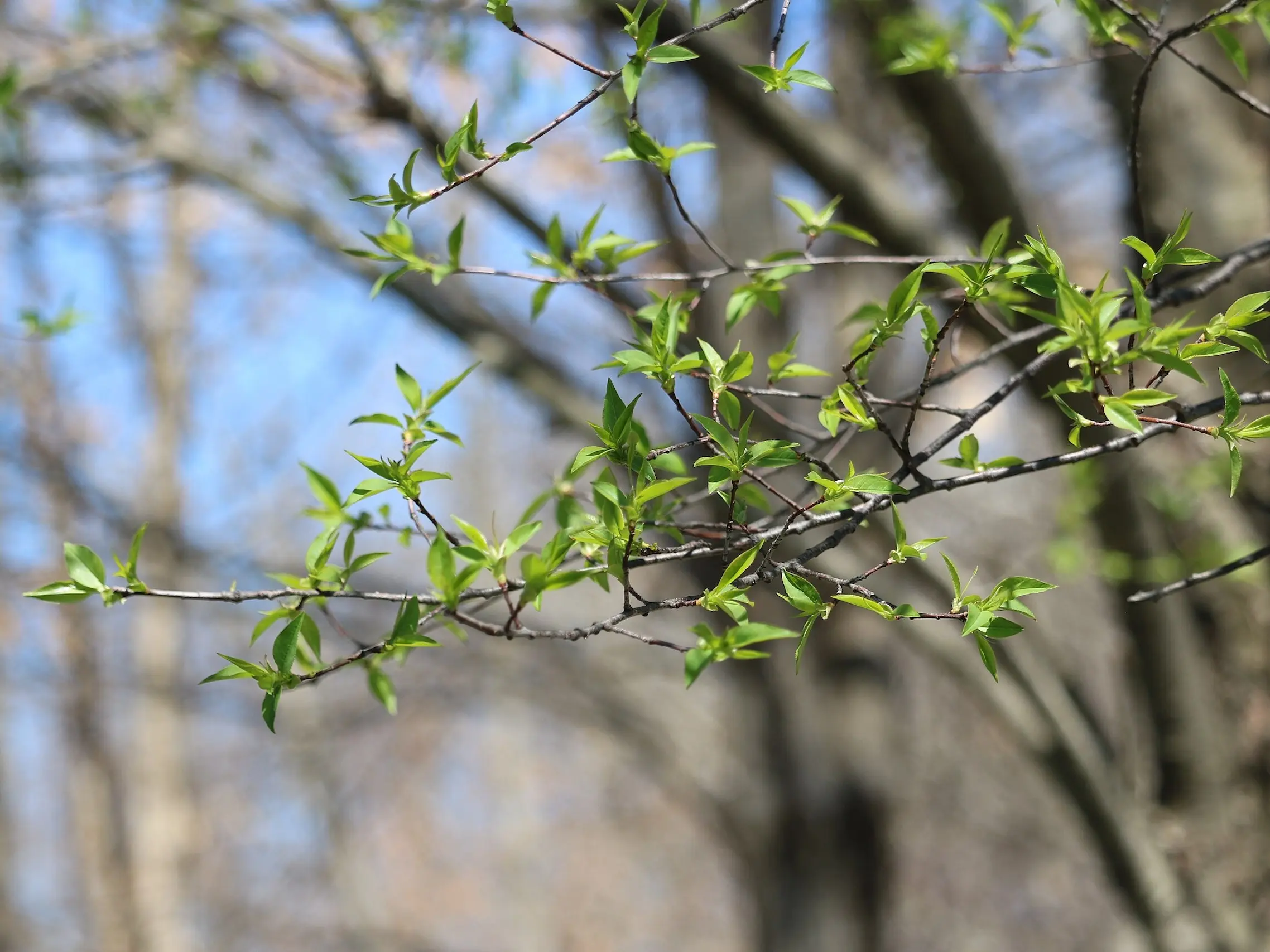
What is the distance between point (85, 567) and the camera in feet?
2.98

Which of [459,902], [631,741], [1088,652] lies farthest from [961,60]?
[459,902]

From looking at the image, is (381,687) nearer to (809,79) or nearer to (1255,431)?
(809,79)

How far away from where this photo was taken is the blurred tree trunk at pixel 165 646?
666cm

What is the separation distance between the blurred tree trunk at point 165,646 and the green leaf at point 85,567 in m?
5.46

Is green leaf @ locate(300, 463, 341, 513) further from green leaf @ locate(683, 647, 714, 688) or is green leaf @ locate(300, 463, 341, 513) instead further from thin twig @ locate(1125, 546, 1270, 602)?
thin twig @ locate(1125, 546, 1270, 602)

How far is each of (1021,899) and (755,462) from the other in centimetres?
1018

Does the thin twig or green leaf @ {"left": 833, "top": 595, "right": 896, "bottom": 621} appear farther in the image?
the thin twig

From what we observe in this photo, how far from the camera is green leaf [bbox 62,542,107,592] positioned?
2.92 ft

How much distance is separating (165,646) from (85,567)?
7.06m

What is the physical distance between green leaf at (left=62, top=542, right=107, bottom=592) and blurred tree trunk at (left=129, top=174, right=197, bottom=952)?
17.9ft

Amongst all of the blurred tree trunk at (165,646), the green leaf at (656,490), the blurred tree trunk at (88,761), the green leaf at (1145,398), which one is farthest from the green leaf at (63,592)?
the blurred tree trunk at (165,646)

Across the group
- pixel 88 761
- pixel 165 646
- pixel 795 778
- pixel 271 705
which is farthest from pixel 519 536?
pixel 88 761

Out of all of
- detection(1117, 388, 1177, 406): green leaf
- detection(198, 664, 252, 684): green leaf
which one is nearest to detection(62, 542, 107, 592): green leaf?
detection(198, 664, 252, 684): green leaf

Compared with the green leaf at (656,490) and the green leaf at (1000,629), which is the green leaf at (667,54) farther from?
the green leaf at (1000,629)
